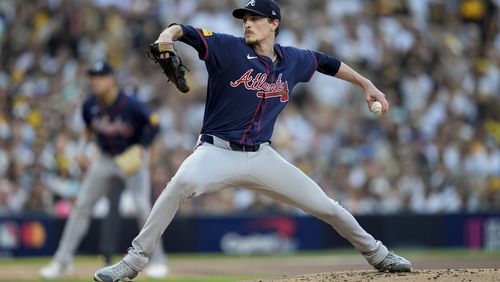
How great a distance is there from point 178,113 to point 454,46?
19.6 feet

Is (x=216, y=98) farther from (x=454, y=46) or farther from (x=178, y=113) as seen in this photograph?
(x=454, y=46)

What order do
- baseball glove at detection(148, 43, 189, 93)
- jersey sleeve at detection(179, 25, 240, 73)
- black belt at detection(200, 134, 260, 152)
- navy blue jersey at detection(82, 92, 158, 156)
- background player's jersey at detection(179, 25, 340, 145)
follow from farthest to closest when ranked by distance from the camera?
navy blue jersey at detection(82, 92, 158, 156)
black belt at detection(200, 134, 260, 152)
background player's jersey at detection(179, 25, 340, 145)
jersey sleeve at detection(179, 25, 240, 73)
baseball glove at detection(148, 43, 189, 93)

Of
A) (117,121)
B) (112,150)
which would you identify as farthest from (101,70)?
(112,150)

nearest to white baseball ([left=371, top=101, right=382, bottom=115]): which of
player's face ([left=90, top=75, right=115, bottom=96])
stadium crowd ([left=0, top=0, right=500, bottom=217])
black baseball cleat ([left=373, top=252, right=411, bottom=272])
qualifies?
black baseball cleat ([left=373, top=252, right=411, bottom=272])

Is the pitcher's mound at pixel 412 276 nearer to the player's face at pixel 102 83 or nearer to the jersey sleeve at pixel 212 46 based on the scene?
the jersey sleeve at pixel 212 46

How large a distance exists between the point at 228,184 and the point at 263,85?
0.76 metres

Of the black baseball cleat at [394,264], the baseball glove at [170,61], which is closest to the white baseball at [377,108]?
the black baseball cleat at [394,264]

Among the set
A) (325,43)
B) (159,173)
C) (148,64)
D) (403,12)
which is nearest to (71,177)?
(159,173)

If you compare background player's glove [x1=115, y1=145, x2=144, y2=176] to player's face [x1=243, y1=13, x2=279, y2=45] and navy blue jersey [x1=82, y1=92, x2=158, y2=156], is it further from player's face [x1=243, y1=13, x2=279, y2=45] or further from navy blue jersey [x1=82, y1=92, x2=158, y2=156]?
player's face [x1=243, y1=13, x2=279, y2=45]

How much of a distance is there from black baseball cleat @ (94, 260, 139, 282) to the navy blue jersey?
12.5 ft

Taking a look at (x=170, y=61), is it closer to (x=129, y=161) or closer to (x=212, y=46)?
(x=212, y=46)

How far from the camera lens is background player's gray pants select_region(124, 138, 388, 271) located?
6.70m

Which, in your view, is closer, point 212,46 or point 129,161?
point 212,46

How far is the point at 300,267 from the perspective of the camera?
11.8 meters
